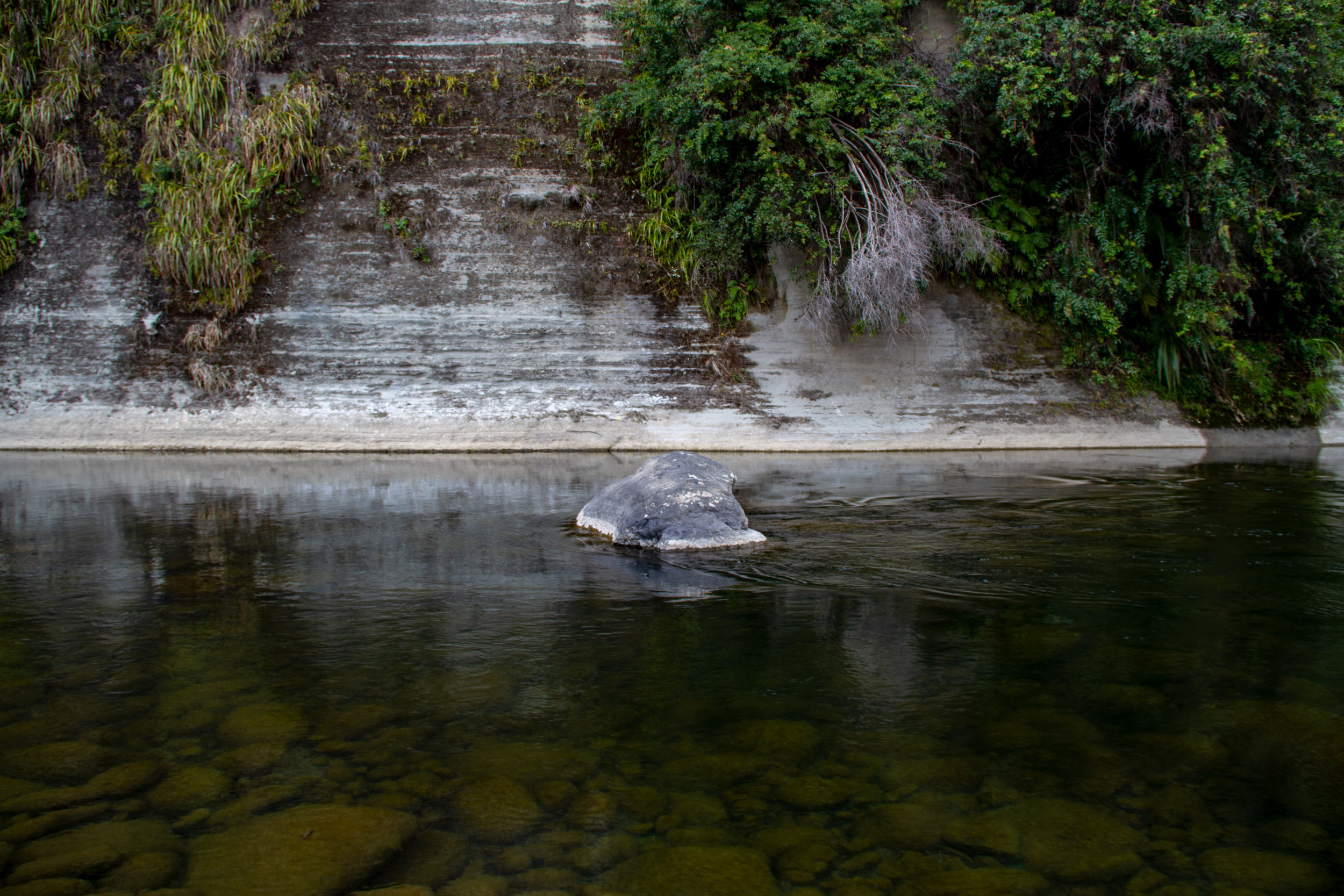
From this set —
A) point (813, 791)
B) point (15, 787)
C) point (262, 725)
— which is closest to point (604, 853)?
point (813, 791)

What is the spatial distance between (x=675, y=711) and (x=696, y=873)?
39.2 inches

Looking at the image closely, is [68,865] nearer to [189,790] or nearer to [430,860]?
[189,790]

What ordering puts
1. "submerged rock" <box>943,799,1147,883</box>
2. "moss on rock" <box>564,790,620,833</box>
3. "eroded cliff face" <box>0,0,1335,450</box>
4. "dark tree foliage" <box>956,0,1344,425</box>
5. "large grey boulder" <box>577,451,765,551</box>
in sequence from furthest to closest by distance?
"eroded cliff face" <box>0,0,1335,450</box> → "dark tree foliage" <box>956,0,1344,425</box> → "large grey boulder" <box>577,451,765,551</box> → "moss on rock" <box>564,790,620,833</box> → "submerged rock" <box>943,799,1147,883</box>

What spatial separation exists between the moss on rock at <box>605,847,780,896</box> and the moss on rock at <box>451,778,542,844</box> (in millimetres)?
350

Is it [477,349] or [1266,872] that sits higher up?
[477,349]

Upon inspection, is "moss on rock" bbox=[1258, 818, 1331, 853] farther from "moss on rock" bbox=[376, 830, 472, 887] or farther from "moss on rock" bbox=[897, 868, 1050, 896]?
"moss on rock" bbox=[376, 830, 472, 887]

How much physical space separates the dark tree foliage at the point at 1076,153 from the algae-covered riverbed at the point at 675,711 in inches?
234

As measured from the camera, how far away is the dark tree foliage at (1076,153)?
10.5 m

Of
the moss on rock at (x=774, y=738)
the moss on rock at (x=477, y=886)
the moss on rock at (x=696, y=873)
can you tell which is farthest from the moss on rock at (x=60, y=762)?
the moss on rock at (x=774, y=738)

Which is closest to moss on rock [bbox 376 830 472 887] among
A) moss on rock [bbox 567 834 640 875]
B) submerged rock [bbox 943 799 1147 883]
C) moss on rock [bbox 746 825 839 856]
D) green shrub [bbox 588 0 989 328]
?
moss on rock [bbox 567 834 640 875]

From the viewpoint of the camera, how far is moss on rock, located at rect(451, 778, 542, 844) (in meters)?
2.49

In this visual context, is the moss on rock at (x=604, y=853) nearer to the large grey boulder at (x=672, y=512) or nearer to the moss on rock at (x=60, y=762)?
the moss on rock at (x=60, y=762)

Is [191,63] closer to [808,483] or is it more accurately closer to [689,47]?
[689,47]

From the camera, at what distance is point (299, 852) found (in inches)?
94.4
